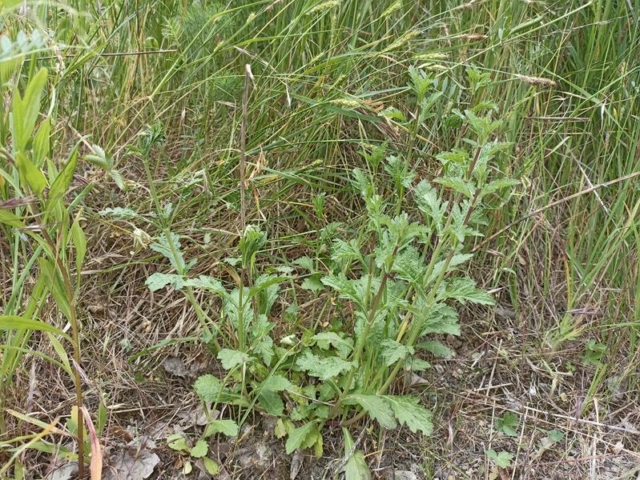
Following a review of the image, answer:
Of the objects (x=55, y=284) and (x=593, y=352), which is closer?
(x=55, y=284)

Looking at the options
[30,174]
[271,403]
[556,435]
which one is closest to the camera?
[30,174]

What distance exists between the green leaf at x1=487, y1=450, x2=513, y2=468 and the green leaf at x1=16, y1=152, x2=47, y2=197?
3.58 ft

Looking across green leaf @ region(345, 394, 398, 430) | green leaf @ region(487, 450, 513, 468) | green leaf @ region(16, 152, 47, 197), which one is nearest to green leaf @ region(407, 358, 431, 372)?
green leaf @ region(345, 394, 398, 430)

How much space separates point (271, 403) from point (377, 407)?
24 centimetres

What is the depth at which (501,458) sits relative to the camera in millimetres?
1402

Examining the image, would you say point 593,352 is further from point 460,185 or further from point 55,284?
point 55,284

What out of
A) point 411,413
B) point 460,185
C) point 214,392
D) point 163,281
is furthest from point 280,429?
point 460,185

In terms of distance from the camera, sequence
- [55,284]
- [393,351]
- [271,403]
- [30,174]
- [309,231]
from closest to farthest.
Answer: [30,174], [55,284], [393,351], [271,403], [309,231]

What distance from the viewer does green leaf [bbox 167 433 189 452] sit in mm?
1320

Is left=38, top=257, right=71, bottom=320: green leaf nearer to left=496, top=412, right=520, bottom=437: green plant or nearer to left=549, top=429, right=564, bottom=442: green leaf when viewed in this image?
left=496, top=412, right=520, bottom=437: green plant

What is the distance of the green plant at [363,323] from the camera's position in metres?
1.21

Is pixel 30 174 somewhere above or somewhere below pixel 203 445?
above

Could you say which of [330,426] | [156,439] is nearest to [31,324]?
[156,439]

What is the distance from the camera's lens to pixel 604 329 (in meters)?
1.66
